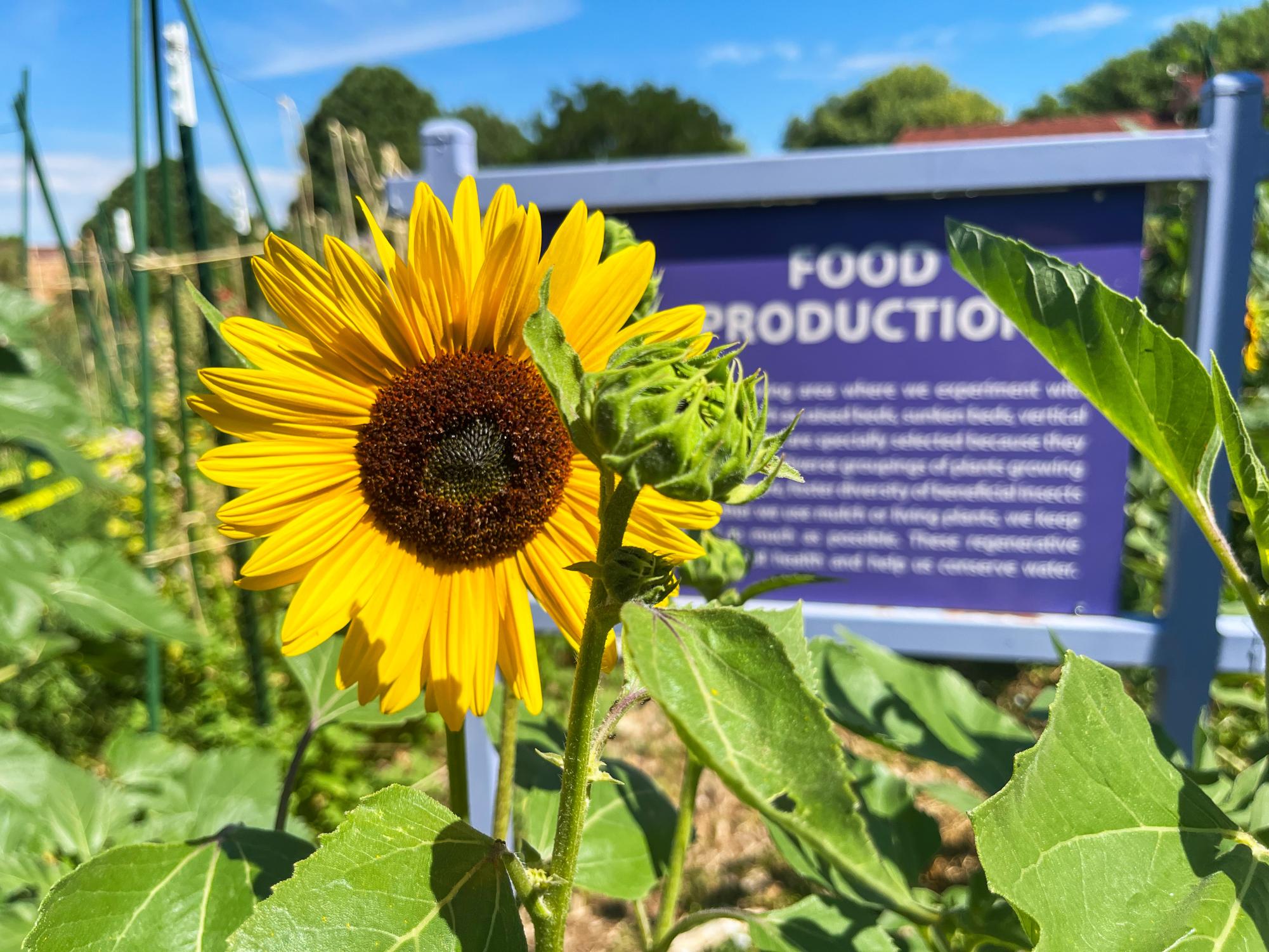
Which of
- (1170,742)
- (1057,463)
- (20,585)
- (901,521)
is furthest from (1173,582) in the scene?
(20,585)

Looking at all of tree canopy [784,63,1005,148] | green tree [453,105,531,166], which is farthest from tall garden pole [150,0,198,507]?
tree canopy [784,63,1005,148]

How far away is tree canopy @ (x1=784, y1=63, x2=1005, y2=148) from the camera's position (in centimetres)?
2917

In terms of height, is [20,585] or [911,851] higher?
[20,585]

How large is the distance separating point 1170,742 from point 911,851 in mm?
193

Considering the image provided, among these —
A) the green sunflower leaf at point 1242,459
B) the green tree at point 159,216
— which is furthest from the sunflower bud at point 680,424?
the green tree at point 159,216

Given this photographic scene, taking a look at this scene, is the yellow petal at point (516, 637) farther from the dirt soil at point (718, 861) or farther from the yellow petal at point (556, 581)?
the dirt soil at point (718, 861)

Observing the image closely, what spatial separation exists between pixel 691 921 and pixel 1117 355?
36 cm

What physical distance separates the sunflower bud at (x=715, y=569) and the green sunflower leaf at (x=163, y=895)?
0.28m

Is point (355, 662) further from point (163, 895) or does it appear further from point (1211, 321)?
point (1211, 321)

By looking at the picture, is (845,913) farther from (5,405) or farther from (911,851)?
(5,405)

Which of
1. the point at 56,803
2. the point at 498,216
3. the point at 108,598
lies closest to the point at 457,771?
the point at 498,216

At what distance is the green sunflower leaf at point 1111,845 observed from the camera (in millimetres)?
292

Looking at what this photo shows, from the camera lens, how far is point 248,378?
1.32ft

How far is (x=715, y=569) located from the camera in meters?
0.57
